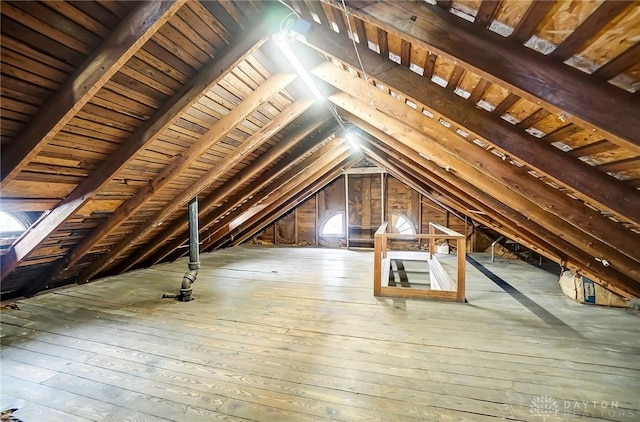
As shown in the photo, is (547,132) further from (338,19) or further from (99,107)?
(99,107)

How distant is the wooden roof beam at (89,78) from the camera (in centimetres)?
136

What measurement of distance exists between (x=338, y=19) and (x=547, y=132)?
4.16ft

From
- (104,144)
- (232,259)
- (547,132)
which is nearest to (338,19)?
(547,132)

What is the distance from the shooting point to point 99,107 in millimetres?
1889

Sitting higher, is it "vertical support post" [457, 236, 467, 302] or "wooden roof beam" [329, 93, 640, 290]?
"wooden roof beam" [329, 93, 640, 290]

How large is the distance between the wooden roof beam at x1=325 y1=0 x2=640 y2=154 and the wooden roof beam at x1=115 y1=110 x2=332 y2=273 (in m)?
2.04

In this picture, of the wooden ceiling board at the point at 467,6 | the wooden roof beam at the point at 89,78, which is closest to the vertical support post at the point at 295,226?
the wooden roof beam at the point at 89,78

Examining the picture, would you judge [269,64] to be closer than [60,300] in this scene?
Yes

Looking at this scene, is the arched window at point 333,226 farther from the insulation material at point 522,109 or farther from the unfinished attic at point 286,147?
the insulation material at point 522,109

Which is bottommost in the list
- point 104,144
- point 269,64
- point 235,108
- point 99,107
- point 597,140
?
point 597,140

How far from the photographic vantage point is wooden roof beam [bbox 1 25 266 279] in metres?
1.87

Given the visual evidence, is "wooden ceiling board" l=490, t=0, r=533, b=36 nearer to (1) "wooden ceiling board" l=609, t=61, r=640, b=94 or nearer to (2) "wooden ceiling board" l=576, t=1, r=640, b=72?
(2) "wooden ceiling board" l=576, t=1, r=640, b=72

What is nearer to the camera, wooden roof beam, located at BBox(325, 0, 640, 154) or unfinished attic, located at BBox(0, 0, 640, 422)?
wooden roof beam, located at BBox(325, 0, 640, 154)

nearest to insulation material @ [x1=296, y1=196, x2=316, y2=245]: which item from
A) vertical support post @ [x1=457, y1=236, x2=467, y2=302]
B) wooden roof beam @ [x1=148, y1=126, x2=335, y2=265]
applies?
wooden roof beam @ [x1=148, y1=126, x2=335, y2=265]
